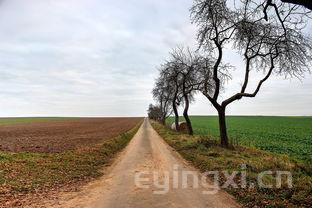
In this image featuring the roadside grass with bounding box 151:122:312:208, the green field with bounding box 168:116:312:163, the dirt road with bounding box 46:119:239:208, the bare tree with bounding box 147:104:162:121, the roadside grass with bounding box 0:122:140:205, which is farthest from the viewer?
the bare tree with bounding box 147:104:162:121

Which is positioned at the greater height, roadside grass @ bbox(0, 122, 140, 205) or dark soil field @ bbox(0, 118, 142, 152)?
dark soil field @ bbox(0, 118, 142, 152)

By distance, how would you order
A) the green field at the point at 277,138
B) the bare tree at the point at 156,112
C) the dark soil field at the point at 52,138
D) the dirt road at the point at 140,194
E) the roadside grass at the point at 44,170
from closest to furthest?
the dirt road at the point at 140,194 < the roadside grass at the point at 44,170 < the dark soil field at the point at 52,138 < the green field at the point at 277,138 < the bare tree at the point at 156,112

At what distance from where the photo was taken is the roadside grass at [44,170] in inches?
551

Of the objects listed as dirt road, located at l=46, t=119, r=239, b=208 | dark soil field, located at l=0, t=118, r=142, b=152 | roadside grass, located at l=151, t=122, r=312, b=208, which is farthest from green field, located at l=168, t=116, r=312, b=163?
dark soil field, located at l=0, t=118, r=142, b=152

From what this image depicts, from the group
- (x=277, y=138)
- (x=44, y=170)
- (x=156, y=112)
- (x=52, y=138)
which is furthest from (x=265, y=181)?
(x=156, y=112)

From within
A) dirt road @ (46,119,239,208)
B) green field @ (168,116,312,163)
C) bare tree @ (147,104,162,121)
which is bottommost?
dirt road @ (46,119,239,208)

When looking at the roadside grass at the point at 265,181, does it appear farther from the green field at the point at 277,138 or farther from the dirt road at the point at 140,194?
the green field at the point at 277,138

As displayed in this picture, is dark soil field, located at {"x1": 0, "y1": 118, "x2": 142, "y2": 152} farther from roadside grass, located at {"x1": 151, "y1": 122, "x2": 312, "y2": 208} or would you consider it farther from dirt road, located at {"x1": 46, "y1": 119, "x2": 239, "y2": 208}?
dirt road, located at {"x1": 46, "y1": 119, "x2": 239, "y2": 208}

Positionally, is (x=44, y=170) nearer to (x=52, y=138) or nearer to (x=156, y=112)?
(x=52, y=138)

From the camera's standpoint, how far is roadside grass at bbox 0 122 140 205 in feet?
45.9

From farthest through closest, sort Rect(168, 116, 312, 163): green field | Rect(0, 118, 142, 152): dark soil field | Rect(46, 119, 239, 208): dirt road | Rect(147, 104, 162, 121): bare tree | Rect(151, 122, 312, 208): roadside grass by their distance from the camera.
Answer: Rect(147, 104, 162, 121): bare tree
Rect(168, 116, 312, 163): green field
Rect(0, 118, 142, 152): dark soil field
Rect(151, 122, 312, 208): roadside grass
Rect(46, 119, 239, 208): dirt road

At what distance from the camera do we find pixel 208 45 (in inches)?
1045

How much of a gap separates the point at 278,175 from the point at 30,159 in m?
13.3

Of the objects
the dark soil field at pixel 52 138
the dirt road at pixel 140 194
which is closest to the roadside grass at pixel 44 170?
the dirt road at pixel 140 194
